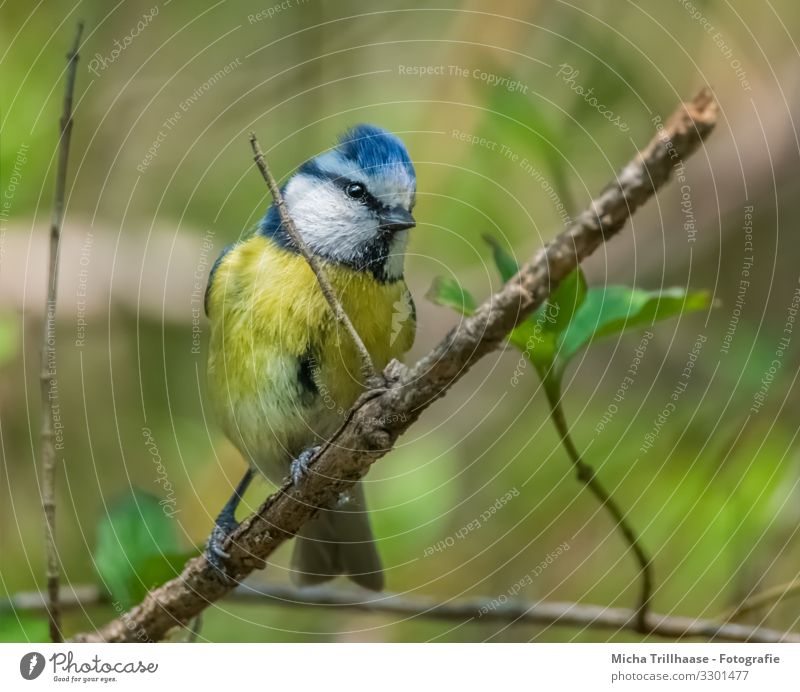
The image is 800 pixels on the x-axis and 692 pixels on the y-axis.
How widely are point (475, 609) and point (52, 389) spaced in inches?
22.3

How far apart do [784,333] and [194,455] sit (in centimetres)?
77

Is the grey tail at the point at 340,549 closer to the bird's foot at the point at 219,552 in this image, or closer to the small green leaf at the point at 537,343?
the bird's foot at the point at 219,552

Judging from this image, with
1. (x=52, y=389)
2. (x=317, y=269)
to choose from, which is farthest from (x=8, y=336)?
(x=317, y=269)

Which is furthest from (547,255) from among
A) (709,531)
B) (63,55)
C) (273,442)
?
(63,55)

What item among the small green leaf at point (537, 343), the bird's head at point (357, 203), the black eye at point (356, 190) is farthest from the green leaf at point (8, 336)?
the small green leaf at point (537, 343)

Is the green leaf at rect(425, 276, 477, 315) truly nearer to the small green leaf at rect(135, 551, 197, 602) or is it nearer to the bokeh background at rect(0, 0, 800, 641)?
the bokeh background at rect(0, 0, 800, 641)

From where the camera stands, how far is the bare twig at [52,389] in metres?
0.84

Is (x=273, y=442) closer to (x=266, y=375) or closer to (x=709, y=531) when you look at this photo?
(x=266, y=375)

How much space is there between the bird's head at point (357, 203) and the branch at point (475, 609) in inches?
16.1

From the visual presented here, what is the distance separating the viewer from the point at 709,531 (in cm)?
101
